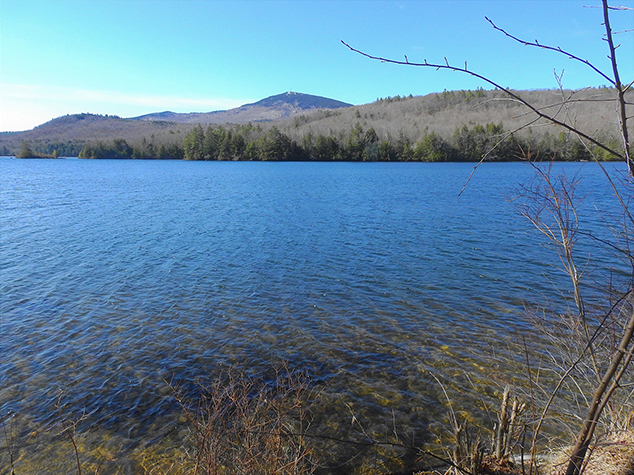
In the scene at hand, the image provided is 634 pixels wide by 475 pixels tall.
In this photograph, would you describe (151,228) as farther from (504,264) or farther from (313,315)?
(504,264)

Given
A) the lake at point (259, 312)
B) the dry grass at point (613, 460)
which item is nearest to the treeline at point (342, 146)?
the lake at point (259, 312)

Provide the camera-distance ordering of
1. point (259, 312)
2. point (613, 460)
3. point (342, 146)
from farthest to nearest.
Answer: point (342, 146), point (259, 312), point (613, 460)

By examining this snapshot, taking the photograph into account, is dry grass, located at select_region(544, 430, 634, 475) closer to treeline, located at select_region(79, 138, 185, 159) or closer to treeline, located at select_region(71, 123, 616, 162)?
treeline, located at select_region(71, 123, 616, 162)

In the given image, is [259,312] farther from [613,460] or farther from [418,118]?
[418,118]

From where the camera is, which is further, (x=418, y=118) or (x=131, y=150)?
(x=418, y=118)

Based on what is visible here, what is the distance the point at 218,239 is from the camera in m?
22.1

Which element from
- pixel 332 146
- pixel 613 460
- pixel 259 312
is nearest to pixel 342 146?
pixel 332 146

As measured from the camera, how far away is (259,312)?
1248 cm

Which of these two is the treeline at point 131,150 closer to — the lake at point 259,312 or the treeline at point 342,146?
the treeline at point 342,146

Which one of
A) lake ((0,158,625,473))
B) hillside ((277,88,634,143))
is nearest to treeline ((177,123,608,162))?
hillside ((277,88,634,143))

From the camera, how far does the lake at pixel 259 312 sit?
8.05 metres

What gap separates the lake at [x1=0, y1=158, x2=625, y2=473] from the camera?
26.4 ft

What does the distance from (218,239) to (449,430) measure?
57.2 feet

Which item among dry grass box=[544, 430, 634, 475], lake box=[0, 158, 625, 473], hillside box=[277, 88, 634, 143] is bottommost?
lake box=[0, 158, 625, 473]
